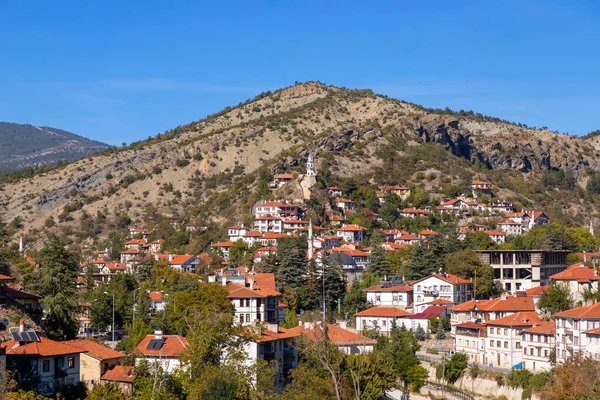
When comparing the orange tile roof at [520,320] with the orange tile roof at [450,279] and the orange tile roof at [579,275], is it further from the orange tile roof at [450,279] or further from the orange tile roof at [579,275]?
the orange tile roof at [450,279]

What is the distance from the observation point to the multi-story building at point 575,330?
60219mm

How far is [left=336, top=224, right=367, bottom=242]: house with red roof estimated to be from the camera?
117000mm

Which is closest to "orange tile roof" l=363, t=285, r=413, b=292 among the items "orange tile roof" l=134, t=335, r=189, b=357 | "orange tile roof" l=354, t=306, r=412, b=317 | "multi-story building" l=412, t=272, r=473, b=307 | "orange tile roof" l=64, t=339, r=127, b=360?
"multi-story building" l=412, t=272, r=473, b=307

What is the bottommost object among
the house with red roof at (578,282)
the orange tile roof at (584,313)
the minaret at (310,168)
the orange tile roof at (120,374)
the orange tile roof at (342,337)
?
the orange tile roof at (120,374)

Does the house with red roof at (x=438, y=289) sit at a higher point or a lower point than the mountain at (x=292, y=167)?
lower

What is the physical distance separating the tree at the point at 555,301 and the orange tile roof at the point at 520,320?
192 centimetres

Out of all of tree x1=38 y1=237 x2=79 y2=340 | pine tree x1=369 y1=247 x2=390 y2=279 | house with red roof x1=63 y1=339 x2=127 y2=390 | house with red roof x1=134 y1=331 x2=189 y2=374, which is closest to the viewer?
house with red roof x1=63 y1=339 x2=127 y2=390

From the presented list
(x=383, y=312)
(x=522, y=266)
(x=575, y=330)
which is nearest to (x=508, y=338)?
(x=575, y=330)

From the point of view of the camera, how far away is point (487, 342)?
69062 mm

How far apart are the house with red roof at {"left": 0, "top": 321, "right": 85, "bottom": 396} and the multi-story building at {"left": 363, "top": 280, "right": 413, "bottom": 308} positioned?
41031mm


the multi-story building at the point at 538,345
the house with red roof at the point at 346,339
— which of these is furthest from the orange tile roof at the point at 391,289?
the multi-story building at the point at 538,345

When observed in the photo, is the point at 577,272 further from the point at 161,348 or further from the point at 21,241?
the point at 21,241

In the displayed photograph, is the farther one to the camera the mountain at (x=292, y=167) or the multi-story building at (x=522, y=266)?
the mountain at (x=292, y=167)

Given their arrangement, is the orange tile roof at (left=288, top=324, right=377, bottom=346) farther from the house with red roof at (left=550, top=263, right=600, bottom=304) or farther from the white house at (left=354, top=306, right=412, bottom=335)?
the house with red roof at (left=550, top=263, right=600, bottom=304)
